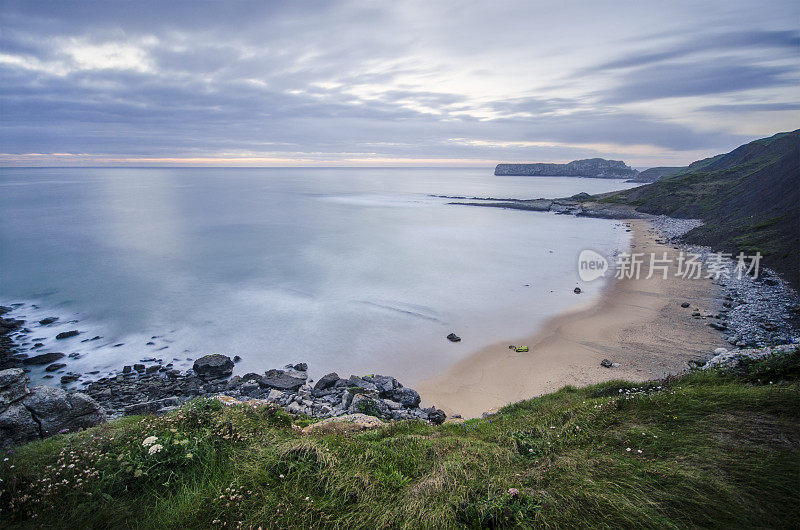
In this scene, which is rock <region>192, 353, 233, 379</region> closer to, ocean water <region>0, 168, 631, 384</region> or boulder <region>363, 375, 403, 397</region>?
ocean water <region>0, 168, 631, 384</region>

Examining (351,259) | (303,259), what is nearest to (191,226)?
(303,259)

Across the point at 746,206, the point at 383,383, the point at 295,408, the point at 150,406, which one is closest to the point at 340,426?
the point at 295,408

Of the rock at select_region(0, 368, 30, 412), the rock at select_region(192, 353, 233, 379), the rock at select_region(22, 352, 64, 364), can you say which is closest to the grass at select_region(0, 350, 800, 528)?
the rock at select_region(0, 368, 30, 412)

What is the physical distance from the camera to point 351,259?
1395 inches

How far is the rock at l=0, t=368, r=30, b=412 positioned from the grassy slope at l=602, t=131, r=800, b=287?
105 feet

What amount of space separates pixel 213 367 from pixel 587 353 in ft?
50.2

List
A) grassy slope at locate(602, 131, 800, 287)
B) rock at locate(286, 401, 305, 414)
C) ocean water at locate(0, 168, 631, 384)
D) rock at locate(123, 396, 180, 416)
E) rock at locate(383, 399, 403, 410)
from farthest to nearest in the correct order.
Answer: grassy slope at locate(602, 131, 800, 287) < ocean water at locate(0, 168, 631, 384) < rock at locate(383, 399, 403, 410) < rock at locate(123, 396, 180, 416) < rock at locate(286, 401, 305, 414)

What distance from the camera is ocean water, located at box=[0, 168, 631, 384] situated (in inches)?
673

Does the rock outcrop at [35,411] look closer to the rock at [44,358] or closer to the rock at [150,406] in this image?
the rock at [150,406]

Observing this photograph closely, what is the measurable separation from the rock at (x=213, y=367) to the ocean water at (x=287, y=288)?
1.78 feet

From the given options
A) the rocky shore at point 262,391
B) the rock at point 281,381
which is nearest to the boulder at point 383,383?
the rocky shore at point 262,391

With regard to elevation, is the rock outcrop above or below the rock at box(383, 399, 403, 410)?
above

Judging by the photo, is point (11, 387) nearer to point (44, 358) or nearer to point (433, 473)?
point (433, 473)

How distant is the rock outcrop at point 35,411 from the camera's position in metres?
7.05
